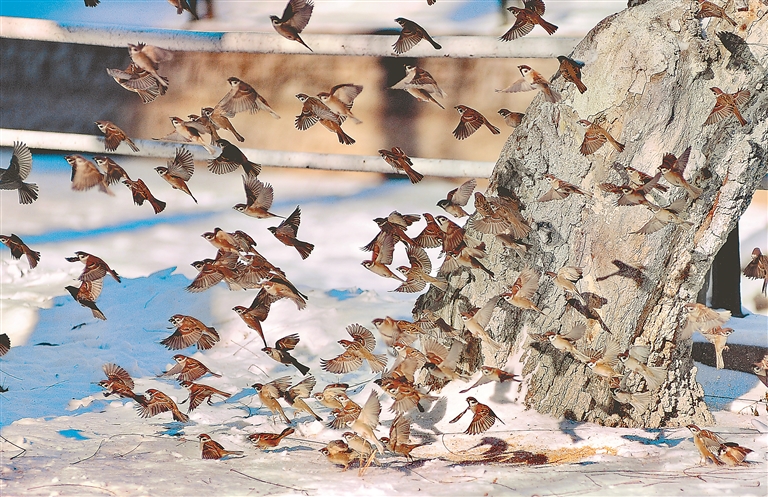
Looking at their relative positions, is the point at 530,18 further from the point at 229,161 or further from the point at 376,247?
the point at 229,161

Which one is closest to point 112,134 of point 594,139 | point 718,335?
point 594,139

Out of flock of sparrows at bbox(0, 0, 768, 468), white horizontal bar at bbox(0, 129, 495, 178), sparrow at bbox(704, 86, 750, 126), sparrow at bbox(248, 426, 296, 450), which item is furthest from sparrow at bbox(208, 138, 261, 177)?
white horizontal bar at bbox(0, 129, 495, 178)

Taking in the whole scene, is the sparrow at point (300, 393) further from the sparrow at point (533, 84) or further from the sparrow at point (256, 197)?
the sparrow at point (533, 84)

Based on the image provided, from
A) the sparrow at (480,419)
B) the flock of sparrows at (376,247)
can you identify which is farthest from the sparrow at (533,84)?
the sparrow at (480,419)

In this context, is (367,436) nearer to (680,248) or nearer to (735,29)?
(680,248)

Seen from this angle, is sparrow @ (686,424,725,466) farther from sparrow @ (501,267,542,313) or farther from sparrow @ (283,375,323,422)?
sparrow @ (283,375,323,422)
